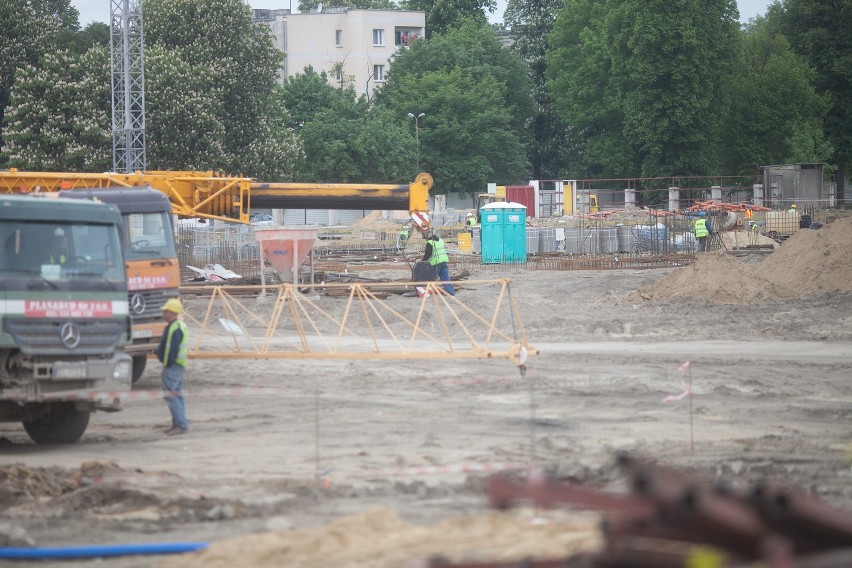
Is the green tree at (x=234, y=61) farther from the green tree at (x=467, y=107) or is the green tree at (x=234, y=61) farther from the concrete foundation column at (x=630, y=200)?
the green tree at (x=467, y=107)

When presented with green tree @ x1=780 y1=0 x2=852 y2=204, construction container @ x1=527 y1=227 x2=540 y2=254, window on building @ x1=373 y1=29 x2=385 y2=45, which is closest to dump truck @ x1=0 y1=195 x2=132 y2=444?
construction container @ x1=527 y1=227 x2=540 y2=254

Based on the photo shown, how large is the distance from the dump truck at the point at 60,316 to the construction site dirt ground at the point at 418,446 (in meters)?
0.63

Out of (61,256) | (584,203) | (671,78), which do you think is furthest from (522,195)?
(61,256)

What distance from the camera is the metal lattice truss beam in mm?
18234

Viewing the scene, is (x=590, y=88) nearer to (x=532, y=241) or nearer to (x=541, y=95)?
(x=541, y=95)

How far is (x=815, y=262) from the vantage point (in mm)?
30203

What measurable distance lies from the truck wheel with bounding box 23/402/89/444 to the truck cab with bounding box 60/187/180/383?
3.09 meters

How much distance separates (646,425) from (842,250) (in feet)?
60.2

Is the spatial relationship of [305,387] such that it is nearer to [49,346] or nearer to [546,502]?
[49,346]

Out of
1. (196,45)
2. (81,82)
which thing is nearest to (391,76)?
(196,45)

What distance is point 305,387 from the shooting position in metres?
17.9

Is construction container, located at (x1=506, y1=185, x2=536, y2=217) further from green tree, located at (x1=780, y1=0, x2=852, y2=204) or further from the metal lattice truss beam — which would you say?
the metal lattice truss beam

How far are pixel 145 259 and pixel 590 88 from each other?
2422 inches

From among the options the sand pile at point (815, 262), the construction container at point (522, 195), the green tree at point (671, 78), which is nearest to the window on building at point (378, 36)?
the green tree at point (671, 78)
